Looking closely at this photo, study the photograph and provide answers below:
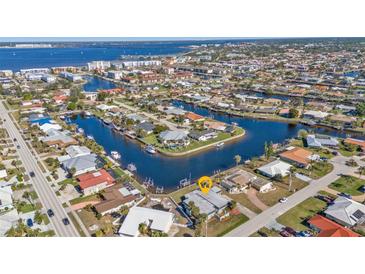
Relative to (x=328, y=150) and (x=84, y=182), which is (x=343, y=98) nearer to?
(x=328, y=150)

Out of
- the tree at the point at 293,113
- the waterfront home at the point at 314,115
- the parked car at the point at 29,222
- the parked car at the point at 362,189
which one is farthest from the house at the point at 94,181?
the waterfront home at the point at 314,115

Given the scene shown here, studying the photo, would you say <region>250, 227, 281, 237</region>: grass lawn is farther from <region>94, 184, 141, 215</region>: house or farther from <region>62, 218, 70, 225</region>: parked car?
<region>62, 218, 70, 225</region>: parked car

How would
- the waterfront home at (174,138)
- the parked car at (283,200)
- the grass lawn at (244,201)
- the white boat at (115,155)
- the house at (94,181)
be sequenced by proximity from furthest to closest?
1. the waterfront home at (174,138)
2. the white boat at (115,155)
3. the house at (94,181)
4. the parked car at (283,200)
5. the grass lawn at (244,201)

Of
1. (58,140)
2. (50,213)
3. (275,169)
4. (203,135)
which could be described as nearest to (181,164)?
(203,135)

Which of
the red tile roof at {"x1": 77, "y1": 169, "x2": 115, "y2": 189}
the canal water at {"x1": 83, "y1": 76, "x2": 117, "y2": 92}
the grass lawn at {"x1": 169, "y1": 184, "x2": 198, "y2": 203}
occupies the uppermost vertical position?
the red tile roof at {"x1": 77, "y1": 169, "x2": 115, "y2": 189}

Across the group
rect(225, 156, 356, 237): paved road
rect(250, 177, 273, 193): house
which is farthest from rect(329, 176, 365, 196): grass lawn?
rect(250, 177, 273, 193): house

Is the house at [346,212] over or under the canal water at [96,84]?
over

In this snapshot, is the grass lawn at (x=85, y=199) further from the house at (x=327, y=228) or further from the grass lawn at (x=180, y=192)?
the house at (x=327, y=228)
